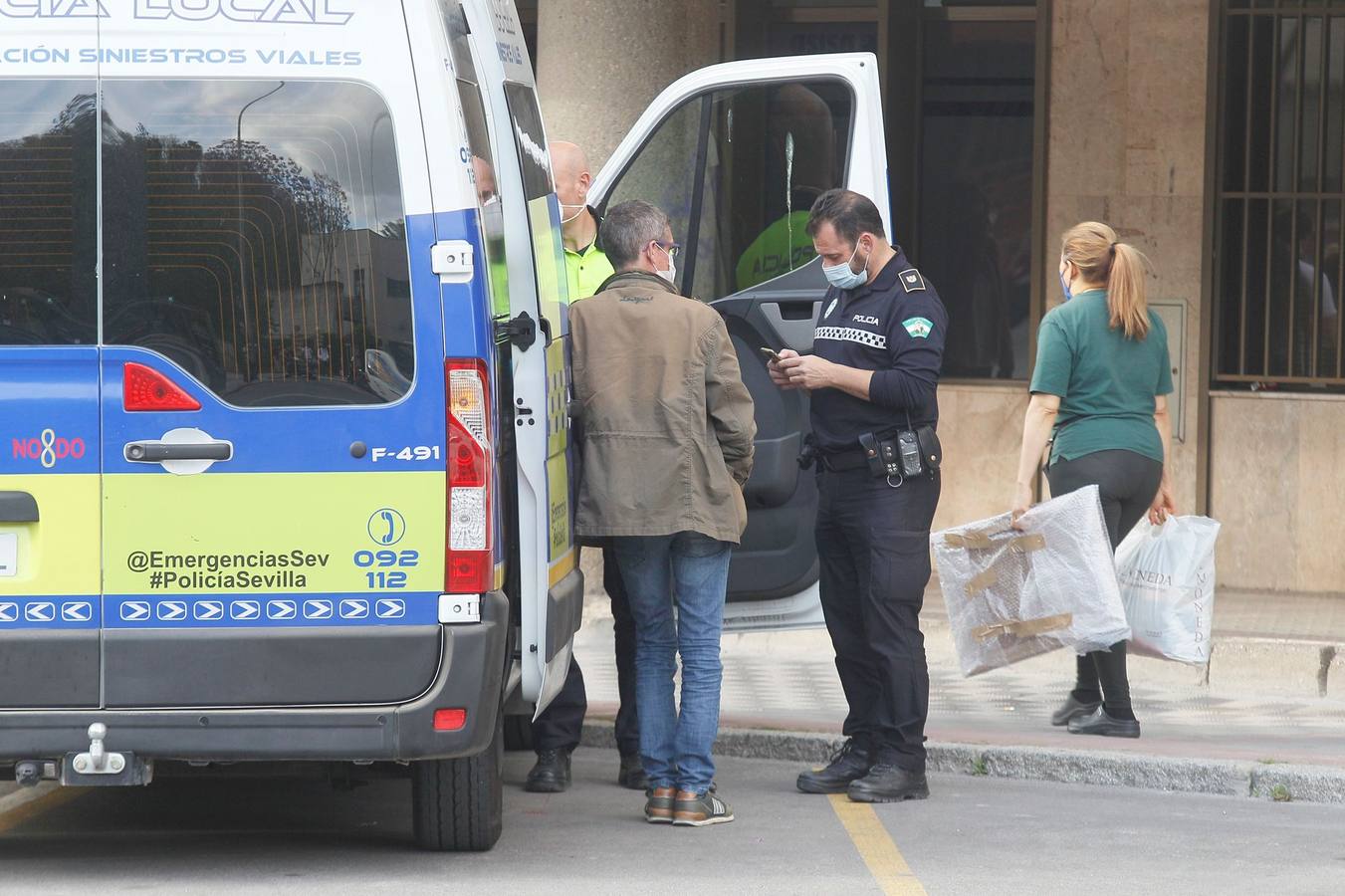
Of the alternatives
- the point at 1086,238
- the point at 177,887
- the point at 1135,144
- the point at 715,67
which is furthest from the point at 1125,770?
the point at 1135,144

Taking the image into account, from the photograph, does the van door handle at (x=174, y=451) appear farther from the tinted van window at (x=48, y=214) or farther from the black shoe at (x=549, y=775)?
the black shoe at (x=549, y=775)

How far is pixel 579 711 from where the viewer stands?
21.6ft

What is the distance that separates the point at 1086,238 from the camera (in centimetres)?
717

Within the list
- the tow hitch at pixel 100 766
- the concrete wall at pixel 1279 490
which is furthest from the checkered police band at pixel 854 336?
the concrete wall at pixel 1279 490

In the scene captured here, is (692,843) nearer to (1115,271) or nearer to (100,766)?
(100,766)

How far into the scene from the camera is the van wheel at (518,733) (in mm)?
7164

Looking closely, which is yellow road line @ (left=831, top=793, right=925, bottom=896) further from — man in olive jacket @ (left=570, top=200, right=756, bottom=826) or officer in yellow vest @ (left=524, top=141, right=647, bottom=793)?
officer in yellow vest @ (left=524, top=141, right=647, bottom=793)

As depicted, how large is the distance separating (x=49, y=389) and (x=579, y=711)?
232 centimetres

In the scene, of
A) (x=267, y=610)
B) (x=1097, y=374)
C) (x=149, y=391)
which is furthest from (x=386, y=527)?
(x=1097, y=374)

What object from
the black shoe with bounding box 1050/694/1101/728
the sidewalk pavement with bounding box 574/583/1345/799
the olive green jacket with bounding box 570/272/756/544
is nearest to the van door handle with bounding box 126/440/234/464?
the olive green jacket with bounding box 570/272/756/544

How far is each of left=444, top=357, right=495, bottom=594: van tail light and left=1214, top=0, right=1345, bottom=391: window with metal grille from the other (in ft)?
21.0

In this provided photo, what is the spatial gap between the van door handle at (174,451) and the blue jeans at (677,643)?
142 cm

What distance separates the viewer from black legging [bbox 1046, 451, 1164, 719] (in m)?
7.11

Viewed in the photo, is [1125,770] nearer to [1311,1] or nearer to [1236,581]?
[1236,581]
